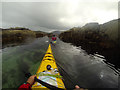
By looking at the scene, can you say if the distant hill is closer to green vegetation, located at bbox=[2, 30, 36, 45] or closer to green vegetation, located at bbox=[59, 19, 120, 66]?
green vegetation, located at bbox=[59, 19, 120, 66]

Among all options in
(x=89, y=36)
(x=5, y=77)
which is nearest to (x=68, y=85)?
(x=5, y=77)

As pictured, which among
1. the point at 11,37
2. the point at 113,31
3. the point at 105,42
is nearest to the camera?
the point at 105,42

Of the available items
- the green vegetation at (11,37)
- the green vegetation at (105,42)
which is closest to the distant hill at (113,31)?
the green vegetation at (105,42)

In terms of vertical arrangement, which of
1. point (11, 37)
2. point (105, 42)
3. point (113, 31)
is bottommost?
point (105, 42)

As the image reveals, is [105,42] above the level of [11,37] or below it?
below

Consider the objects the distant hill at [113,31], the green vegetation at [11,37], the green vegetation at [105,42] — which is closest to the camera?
the green vegetation at [105,42]

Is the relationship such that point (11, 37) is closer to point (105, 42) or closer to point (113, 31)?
point (105, 42)

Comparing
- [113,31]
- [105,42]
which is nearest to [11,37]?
[105,42]

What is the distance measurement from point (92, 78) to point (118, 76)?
9.10 ft

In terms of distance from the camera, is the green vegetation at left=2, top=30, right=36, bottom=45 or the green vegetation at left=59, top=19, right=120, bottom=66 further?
the green vegetation at left=2, top=30, right=36, bottom=45

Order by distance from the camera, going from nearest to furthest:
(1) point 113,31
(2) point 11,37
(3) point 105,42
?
1. (3) point 105,42
2. (1) point 113,31
3. (2) point 11,37

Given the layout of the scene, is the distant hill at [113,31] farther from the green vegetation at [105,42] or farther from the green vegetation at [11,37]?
the green vegetation at [11,37]

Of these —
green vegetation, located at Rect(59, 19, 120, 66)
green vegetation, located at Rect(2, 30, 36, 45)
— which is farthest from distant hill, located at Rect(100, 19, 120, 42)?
green vegetation, located at Rect(2, 30, 36, 45)

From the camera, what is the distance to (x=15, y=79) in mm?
4223
